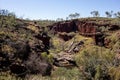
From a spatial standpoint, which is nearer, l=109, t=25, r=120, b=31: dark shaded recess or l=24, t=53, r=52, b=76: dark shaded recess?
l=24, t=53, r=52, b=76: dark shaded recess

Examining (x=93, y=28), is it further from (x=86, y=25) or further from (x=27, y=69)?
(x=27, y=69)

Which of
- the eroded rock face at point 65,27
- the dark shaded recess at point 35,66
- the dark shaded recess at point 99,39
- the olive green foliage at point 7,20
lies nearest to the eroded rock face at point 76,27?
the eroded rock face at point 65,27

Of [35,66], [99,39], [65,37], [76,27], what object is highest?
[35,66]

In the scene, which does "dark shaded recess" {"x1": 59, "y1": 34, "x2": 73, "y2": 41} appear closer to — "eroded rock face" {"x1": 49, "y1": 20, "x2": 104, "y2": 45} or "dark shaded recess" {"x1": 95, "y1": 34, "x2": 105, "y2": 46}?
"eroded rock face" {"x1": 49, "y1": 20, "x2": 104, "y2": 45}

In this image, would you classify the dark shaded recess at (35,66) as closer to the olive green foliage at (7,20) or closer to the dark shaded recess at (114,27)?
the olive green foliage at (7,20)

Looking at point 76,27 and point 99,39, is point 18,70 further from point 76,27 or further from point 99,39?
point 76,27

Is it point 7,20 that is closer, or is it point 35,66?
point 35,66

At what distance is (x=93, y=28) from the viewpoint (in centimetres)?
9181

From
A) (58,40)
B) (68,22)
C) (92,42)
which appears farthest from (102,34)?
(68,22)

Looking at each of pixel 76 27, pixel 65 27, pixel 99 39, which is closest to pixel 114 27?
pixel 99 39

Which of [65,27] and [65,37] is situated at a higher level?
[65,27]

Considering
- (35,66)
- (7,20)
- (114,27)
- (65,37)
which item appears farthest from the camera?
(65,37)

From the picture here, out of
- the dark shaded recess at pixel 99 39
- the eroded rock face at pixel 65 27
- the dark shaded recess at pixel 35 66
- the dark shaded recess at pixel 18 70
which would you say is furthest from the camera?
the eroded rock face at pixel 65 27

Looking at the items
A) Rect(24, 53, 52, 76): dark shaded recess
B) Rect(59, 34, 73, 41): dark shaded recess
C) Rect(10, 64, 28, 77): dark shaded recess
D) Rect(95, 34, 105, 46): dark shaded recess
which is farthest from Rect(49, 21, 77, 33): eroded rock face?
Rect(10, 64, 28, 77): dark shaded recess
